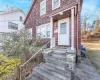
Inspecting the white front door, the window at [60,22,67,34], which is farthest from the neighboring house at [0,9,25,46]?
the window at [60,22,67,34]

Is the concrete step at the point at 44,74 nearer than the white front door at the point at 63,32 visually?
Yes

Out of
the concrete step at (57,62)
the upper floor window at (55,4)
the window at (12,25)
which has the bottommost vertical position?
the concrete step at (57,62)

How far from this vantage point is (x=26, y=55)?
26.0 feet

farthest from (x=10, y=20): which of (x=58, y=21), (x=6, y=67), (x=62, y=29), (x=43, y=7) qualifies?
(x=6, y=67)

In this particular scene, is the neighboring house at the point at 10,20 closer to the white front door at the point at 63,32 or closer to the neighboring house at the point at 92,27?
the white front door at the point at 63,32

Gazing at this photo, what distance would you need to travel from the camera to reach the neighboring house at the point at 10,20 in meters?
20.2

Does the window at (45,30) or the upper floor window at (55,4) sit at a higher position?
the upper floor window at (55,4)

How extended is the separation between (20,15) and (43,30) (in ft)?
44.1

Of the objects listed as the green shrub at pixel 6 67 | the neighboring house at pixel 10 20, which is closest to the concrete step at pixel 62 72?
the green shrub at pixel 6 67

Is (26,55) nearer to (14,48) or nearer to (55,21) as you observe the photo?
(14,48)

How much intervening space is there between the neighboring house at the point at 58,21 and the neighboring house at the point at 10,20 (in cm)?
775

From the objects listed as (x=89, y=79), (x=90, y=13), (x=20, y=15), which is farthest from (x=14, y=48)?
(x=90, y=13)

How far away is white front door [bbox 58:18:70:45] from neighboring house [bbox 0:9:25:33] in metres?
13.6

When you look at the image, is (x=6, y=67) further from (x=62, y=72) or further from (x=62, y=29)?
(x=62, y=29)
